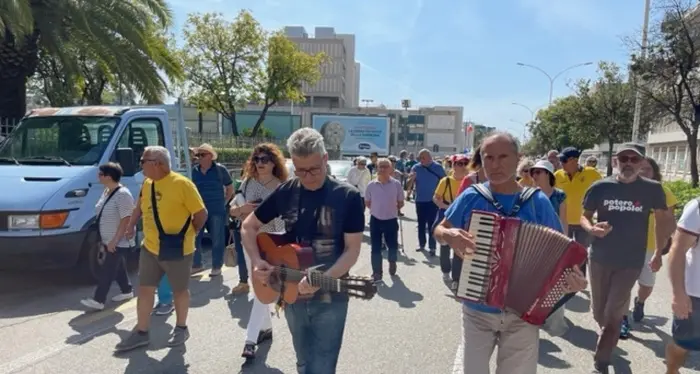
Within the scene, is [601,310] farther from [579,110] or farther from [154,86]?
[579,110]

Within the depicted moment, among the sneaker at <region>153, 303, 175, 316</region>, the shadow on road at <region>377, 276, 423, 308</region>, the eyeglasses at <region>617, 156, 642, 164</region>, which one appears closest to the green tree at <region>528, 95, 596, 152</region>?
the shadow on road at <region>377, 276, 423, 308</region>

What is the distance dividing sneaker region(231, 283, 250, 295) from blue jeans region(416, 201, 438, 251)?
3.93m

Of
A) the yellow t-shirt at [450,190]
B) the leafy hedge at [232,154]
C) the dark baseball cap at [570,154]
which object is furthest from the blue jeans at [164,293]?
the leafy hedge at [232,154]

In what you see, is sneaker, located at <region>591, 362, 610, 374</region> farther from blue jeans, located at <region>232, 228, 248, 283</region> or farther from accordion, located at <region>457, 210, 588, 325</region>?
blue jeans, located at <region>232, 228, 248, 283</region>

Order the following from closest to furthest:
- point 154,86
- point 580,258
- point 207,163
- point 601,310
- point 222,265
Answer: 1. point 580,258
2. point 601,310
3. point 207,163
4. point 222,265
5. point 154,86

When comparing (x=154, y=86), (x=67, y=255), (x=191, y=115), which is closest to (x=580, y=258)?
(x=67, y=255)

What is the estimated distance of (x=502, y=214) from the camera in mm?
2803

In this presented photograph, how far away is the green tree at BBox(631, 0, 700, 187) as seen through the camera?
19.8m

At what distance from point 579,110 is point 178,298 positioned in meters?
37.5

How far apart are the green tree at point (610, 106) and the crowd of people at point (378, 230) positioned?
31.2 metres

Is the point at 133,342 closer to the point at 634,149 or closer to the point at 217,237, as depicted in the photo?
the point at 217,237

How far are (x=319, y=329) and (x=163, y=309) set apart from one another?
11.2 feet

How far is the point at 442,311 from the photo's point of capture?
6258 mm

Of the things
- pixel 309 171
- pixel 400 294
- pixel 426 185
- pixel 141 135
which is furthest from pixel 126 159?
pixel 426 185
